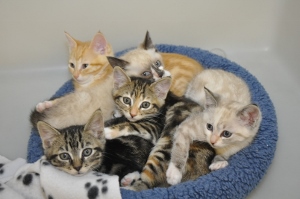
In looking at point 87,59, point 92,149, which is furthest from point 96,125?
point 87,59

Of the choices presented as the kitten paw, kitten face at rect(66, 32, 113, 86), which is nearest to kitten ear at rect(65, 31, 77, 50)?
kitten face at rect(66, 32, 113, 86)

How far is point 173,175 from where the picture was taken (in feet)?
4.94

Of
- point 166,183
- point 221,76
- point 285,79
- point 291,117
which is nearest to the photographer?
point 166,183

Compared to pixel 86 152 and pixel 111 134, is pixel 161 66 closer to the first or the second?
pixel 111 134

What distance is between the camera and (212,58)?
2.18 metres

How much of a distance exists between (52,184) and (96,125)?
28 centimetres

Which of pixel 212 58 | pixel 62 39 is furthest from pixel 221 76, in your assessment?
pixel 62 39

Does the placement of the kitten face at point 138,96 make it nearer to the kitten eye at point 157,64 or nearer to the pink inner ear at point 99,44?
the kitten eye at point 157,64

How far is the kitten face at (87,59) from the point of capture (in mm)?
2025

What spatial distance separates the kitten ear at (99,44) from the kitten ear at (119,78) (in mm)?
347

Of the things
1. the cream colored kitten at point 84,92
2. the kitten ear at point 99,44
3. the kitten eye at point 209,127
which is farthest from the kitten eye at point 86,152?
the kitten ear at point 99,44

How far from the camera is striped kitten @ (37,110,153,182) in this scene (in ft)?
4.88

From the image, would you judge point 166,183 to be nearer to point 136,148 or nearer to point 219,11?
point 136,148

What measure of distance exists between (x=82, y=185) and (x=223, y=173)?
21.6 inches
